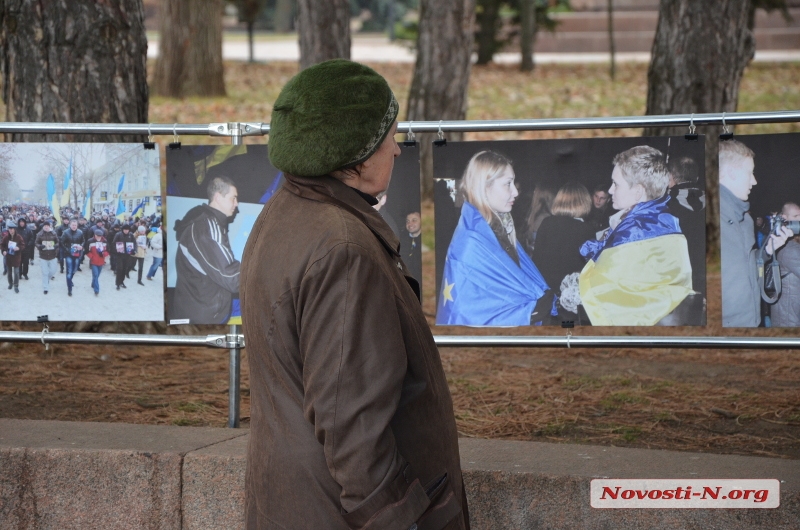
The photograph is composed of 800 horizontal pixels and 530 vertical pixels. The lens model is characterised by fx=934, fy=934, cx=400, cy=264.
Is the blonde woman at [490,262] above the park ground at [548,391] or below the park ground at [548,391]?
above

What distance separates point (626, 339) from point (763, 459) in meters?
0.64

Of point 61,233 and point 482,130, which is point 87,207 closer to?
point 61,233

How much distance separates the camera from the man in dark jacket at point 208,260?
12.5 ft

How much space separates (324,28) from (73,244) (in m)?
7.87

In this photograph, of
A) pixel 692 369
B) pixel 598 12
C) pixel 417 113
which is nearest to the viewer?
pixel 692 369

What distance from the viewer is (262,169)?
149 inches

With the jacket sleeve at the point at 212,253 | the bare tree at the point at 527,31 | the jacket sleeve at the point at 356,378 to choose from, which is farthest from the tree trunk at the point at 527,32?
the jacket sleeve at the point at 356,378

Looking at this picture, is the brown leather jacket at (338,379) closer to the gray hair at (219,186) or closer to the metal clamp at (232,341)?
the metal clamp at (232,341)

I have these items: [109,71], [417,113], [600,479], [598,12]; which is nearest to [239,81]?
[417,113]

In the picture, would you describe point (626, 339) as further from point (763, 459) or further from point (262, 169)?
point (262, 169)

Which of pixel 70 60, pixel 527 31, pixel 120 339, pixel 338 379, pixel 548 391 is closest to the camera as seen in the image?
pixel 338 379

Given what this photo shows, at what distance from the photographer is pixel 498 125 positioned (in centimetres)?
358

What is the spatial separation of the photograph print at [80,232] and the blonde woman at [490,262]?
1261 millimetres

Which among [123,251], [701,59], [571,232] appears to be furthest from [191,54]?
[571,232]
